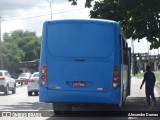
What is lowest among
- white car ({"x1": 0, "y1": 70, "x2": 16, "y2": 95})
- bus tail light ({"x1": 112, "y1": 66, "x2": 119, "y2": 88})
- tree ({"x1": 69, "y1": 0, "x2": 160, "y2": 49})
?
white car ({"x1": 0, "y1": 70, "x2": 16, "y2": 95})

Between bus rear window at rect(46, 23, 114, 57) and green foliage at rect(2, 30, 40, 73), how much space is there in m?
94.3

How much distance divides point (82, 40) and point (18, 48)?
369 ft

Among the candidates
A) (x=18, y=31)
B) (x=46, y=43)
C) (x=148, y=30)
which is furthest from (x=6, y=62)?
(x=46, y=43)

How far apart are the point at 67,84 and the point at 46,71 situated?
78 cm

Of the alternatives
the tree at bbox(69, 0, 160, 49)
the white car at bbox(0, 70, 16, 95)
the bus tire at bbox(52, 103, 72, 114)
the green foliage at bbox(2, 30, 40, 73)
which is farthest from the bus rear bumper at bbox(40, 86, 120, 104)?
the green foliage at bbox(2, 30, 40, 73)

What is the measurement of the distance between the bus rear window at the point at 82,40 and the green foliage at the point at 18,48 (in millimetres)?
94254

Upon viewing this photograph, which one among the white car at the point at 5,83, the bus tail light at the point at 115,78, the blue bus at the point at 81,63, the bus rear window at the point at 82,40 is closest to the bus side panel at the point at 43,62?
the blue bus at the point at 81,63

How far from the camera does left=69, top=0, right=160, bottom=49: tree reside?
19969 millimetres

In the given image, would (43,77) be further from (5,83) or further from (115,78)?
(5,83)

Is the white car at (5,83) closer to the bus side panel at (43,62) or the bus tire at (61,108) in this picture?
the bus tire at (61,108)

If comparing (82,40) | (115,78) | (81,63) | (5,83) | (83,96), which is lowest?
(5,83)

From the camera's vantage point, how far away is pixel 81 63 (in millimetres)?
13680

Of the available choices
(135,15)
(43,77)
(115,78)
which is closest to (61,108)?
(43,77)

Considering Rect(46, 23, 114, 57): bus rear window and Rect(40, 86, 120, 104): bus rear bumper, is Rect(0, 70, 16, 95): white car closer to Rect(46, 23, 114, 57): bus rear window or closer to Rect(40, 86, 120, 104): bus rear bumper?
Rect(46, 23, 114, 57): bus rear window
